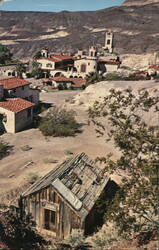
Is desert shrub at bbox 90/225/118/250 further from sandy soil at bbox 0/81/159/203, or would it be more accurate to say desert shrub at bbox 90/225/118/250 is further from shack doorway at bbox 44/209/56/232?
sandy soil at bbox 0/81/159/203

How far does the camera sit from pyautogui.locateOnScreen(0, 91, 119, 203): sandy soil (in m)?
21.7

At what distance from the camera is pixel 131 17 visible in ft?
524

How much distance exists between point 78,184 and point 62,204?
1899mm

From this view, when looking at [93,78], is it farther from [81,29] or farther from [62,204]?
[81,29]

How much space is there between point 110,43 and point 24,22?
111 meters

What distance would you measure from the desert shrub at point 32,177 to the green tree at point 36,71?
166 feet

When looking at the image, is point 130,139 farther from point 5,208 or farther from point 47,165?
point 47,165

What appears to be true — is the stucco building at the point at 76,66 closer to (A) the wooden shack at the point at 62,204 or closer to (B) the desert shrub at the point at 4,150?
(B) the desert shrub at the point at 4,150

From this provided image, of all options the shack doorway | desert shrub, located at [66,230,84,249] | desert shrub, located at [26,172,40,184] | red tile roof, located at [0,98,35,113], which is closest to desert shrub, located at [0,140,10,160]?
desert shrub, located at [26,172,40,184]

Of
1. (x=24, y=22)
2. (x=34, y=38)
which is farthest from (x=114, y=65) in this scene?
(x=24, y=22)

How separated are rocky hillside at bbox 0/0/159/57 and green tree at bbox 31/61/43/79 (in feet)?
148

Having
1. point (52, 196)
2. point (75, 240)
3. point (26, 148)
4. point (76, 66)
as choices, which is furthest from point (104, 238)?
point (76, 66)

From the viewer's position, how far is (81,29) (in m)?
154

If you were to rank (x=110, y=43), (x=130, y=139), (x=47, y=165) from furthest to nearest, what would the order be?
(x=110, y=43) < (x=47, y=165) < (x=130, y=139)
